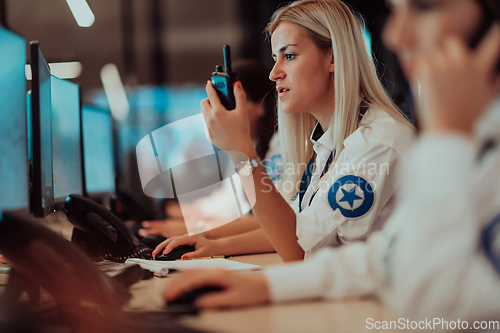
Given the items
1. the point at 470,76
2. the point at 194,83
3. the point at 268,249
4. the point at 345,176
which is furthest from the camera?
the point at 194,83

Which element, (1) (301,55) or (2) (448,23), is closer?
(2) (448,23)

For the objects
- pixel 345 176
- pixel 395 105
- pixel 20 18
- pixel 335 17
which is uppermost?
pixel 20 18

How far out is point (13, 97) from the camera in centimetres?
81

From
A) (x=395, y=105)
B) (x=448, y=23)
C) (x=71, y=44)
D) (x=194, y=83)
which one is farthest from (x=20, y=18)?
(x=448, y=23)

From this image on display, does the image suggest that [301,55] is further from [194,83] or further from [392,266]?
[194,83]

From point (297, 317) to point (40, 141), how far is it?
74 cm

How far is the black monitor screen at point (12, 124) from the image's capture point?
2.39ft

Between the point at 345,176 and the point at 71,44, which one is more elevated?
the point at 71,44

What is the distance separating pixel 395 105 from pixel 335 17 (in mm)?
317

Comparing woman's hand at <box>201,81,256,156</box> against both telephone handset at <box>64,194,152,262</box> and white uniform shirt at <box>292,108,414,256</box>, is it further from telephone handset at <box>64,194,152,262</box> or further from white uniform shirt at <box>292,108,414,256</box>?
telephone handset at <box>64,194,152,262</box>

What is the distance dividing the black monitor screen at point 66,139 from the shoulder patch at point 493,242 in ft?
3.35

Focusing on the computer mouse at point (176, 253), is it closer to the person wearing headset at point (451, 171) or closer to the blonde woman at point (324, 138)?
the blonde woman at point (324, 138)

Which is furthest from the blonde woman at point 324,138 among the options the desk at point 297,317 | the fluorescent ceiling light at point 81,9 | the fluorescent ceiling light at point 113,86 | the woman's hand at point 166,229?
the fluorescent ceiling light at point 113,86

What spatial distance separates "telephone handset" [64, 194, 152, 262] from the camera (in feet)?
3.91
